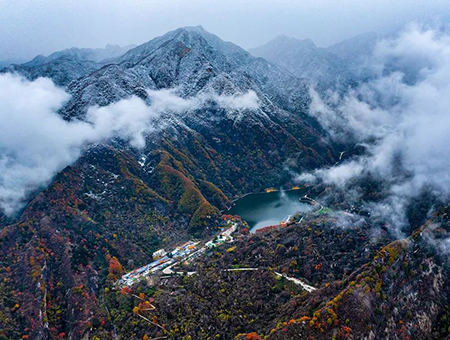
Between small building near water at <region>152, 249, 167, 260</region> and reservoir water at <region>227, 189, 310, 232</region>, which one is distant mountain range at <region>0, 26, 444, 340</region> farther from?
reservoir water at <region>227, 189, 310, 232</region>

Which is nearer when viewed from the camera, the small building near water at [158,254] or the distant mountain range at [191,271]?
the distant mountain range at [191,271]

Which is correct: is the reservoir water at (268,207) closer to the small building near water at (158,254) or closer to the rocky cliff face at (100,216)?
the rocky cliff face at (100,216)

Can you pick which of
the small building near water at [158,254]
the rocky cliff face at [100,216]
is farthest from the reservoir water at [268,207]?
the small building near water at [158,254]

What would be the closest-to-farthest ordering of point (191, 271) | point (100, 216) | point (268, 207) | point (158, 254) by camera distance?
point (191, 271), point (158, 254), point (100, 216), point (268, 207)

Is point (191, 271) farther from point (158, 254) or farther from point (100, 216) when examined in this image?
point (100, 216)

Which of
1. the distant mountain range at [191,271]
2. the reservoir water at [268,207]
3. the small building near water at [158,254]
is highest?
the distant mountain range at [191,271]

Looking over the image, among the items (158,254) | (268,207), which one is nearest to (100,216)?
(158,254)

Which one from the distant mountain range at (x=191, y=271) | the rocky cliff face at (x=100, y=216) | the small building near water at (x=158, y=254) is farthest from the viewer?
the small building near water at (x=158, y=254)

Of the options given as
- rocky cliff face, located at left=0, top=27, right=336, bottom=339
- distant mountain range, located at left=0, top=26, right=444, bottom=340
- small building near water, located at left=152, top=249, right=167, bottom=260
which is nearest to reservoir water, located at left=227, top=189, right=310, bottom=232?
rocky cliff face, located at left=0, top=27, right=336, bottom=339
